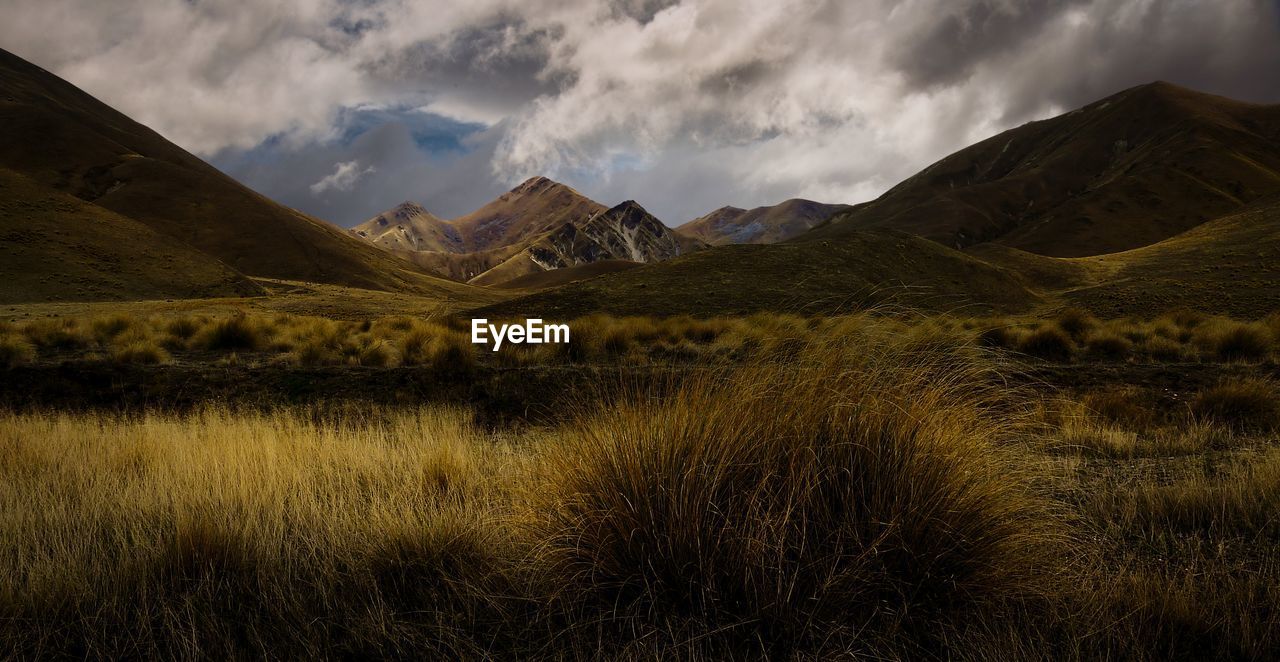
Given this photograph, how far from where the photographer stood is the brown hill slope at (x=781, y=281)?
21.1m

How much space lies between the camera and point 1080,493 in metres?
3.49

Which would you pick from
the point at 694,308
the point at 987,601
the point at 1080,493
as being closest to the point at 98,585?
the point at 987,601

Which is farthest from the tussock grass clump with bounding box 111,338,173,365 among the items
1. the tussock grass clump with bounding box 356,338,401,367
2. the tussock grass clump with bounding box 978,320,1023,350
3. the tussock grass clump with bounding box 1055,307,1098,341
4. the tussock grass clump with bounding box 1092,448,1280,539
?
the tussock grass clump with bounding box 1055,307,1098,341

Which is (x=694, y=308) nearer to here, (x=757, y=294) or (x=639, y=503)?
(x=757, y=294)

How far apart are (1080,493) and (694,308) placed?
17844mm

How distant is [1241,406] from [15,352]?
16.3 meters

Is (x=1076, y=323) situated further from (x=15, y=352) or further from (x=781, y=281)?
(x=15, y=352)

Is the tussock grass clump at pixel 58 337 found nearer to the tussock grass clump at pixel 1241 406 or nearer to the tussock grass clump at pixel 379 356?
the tussock grass clump at pixel 379 356

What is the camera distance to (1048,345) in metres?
11.7

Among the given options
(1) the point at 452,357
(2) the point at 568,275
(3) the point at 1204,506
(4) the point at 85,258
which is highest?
(2) the point at 568,275

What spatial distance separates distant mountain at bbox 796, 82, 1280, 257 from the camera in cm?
8188

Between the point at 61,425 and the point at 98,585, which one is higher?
the point at 61,425

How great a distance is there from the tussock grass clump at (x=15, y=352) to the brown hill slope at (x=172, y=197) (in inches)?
2952

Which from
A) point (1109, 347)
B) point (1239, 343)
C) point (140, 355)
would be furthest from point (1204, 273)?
point (140, 355)
